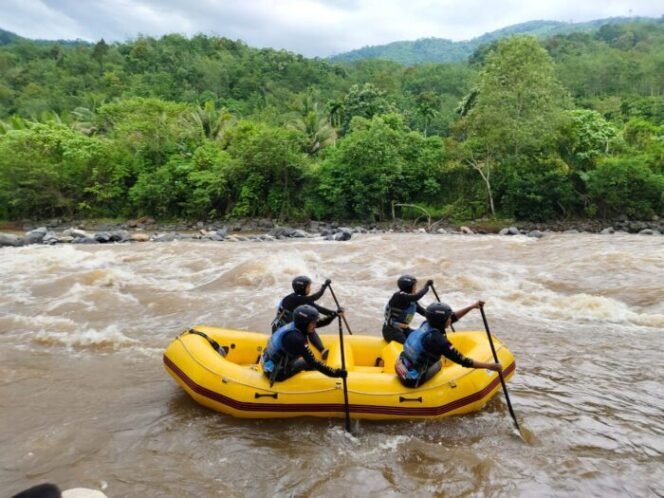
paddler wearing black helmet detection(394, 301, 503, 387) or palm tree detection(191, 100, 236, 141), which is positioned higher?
palm tree detection(191, 100, 236, 141)

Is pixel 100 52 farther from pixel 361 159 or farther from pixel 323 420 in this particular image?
pixel 323 420

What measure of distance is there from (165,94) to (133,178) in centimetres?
2628

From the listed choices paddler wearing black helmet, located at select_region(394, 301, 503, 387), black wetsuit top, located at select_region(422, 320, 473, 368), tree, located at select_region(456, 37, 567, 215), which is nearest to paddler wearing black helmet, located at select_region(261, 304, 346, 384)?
paddler wearing black helmet, located at select_region(394, 301, 503, 387)

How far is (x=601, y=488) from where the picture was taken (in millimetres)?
4426

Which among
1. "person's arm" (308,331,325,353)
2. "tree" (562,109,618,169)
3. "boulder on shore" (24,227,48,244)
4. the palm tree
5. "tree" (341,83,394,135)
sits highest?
"tree" (341,83,394,135)

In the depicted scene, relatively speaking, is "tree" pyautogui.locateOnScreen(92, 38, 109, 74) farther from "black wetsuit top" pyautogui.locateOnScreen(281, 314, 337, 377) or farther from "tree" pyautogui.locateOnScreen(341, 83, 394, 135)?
"black wetsuit top" pyautogui.locateOnScreen(281, 314, 337, 377)

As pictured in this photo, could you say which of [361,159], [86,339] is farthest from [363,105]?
[86,339]

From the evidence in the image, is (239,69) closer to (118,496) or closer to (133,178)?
(133,178)

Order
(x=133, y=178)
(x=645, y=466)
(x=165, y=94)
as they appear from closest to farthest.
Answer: (x=645, y=466), (x=133, y=178), (x=165, y=94)

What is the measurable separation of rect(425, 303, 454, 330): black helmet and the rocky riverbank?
15.9 metres

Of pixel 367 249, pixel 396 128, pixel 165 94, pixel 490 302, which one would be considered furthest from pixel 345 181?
pixel 165 94

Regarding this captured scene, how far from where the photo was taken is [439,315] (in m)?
5.29

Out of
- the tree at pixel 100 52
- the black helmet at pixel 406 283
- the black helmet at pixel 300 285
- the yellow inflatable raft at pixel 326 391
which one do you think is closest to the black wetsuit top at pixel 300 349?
the yellow inflatable raft at pixel 326 391

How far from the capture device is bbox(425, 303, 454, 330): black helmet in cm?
529
